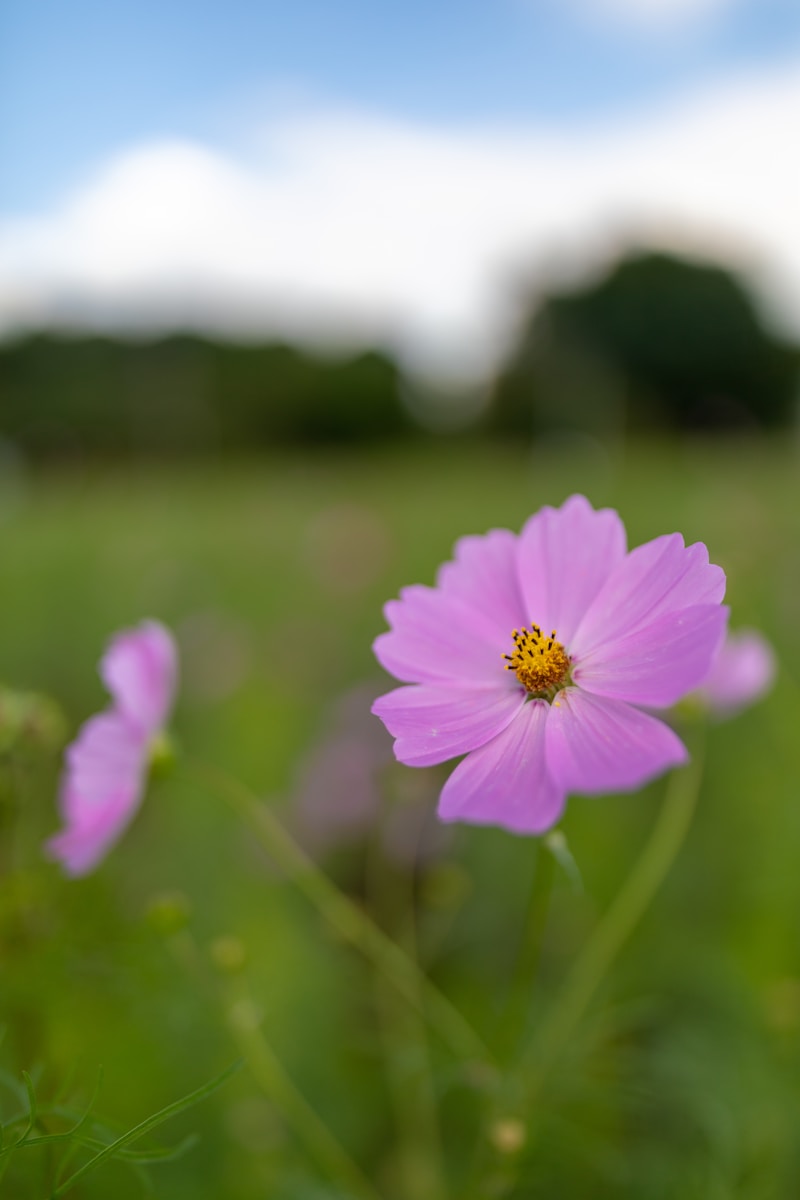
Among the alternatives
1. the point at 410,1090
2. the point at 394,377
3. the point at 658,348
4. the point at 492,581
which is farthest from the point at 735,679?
the point at 394,377

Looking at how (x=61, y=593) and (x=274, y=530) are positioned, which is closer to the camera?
(x=61, y=593)

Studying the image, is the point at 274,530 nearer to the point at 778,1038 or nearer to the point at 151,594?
the point at 151,594

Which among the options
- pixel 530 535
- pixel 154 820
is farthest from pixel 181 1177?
pixel 154 820

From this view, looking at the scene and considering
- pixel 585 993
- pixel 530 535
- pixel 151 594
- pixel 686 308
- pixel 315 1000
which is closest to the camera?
pixel 530 535

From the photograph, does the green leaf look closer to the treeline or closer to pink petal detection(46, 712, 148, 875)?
pink petal detection(46, 712, 148, 875)

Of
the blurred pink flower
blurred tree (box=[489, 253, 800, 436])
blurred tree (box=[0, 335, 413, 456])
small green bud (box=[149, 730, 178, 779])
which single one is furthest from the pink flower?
blurred tree (box=[489, 253, 800, 436])
